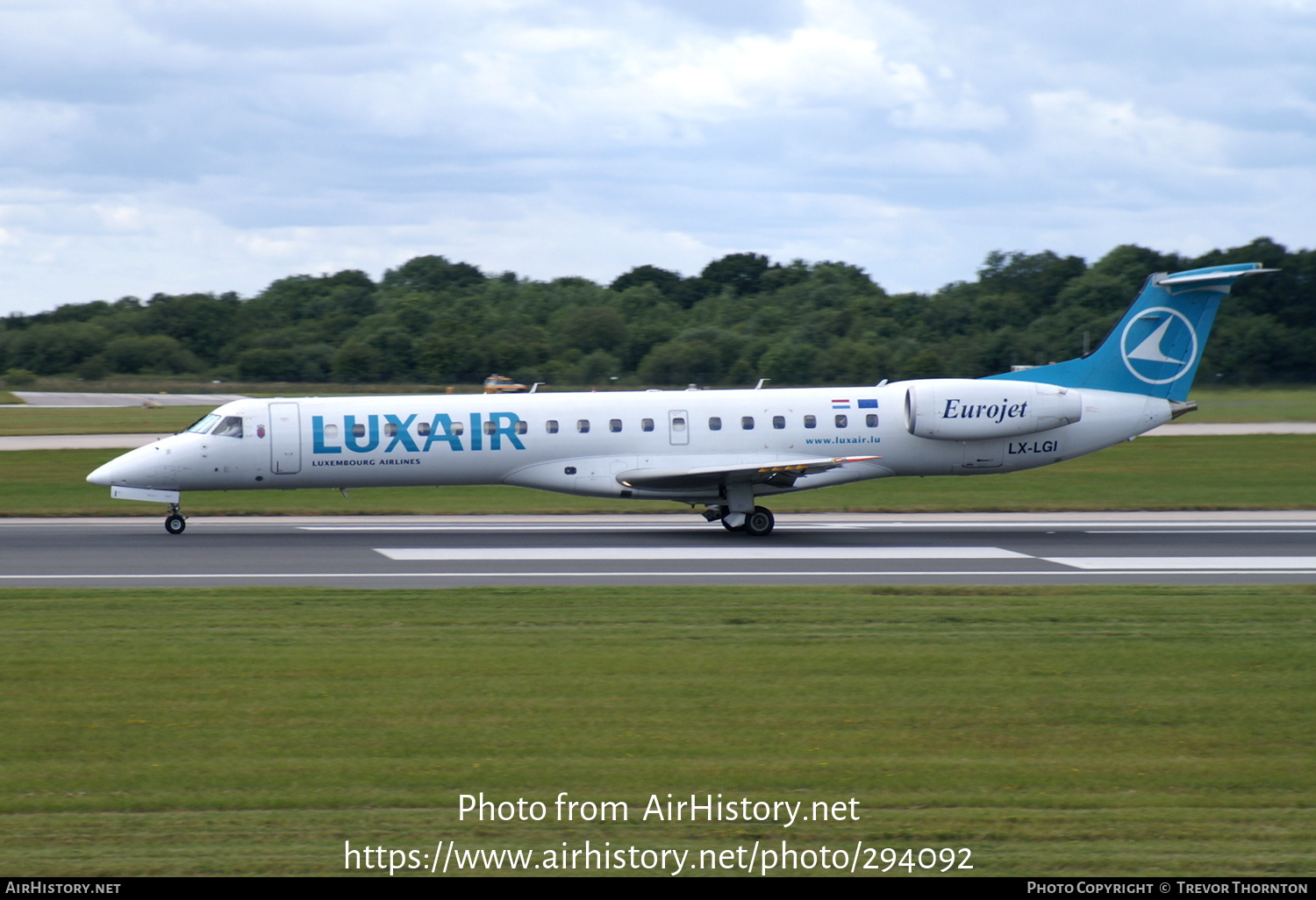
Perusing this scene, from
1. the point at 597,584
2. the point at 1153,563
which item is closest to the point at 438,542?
the point at 597,584

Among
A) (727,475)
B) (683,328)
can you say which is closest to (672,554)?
(727,475)

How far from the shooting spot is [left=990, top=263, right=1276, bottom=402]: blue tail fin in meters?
24.8

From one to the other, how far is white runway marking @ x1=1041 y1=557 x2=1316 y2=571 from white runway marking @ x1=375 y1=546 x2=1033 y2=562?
101 cm

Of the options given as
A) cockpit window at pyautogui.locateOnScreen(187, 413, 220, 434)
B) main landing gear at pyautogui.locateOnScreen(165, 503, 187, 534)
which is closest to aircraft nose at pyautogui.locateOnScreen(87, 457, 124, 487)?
main landing gear at pyautogui.locateOnScreen(165, 503, 187, 534)

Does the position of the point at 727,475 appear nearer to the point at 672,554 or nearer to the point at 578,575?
the point at 672,554

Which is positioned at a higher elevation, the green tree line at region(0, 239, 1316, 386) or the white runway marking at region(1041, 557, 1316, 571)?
the green tree line at region(0, 239, 1316, 386)

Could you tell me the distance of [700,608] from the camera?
14.8m

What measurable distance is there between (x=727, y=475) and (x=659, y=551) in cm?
241

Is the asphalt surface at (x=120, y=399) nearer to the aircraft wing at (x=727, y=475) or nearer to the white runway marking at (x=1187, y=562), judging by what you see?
the aircraft wing at (x=727, y=475)

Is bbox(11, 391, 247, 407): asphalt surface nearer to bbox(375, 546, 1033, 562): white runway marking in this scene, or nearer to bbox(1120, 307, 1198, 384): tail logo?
bbox(375, 546, 1033, 562): white runway marking

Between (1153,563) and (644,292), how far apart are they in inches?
3148

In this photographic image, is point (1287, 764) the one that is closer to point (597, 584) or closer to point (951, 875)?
point (951, 875)

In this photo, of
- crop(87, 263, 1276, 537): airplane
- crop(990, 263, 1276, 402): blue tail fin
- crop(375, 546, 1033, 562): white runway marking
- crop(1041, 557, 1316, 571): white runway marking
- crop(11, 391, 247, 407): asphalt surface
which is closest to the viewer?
crop(1041, 557, 1316, 571): white runway marking

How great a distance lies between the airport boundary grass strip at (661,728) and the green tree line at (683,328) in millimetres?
44072
